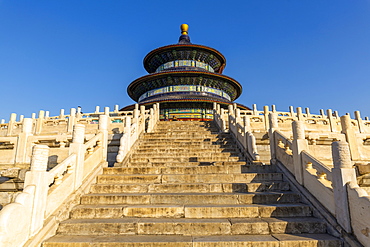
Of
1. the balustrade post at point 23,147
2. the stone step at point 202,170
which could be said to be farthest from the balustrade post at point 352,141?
the balustrade post at point 23,147

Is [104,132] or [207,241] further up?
[104,132]

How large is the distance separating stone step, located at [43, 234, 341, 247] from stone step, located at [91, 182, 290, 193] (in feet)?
6.48

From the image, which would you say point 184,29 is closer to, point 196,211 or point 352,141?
point 352,141

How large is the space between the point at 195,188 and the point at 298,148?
2.95m

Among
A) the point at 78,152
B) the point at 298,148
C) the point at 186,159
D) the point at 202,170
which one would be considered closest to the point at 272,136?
the point at 298,148

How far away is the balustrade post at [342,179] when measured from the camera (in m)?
4.28

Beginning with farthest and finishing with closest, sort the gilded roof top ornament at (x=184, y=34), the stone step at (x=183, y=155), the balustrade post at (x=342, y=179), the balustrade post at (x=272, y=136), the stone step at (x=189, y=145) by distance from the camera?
the gilded roof top ornament at (x=184, y=34) < the stone step at (x=189, y=145) < the stone step at (x=183, y=155) < the balustrade post at (x=272, y=136) < the balustrade post at (x=342, y=179)

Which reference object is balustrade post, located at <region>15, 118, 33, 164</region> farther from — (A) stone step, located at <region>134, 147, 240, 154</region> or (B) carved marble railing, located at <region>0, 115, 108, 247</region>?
(A) stone step, located at <region>134, 147, 240, 154</region>

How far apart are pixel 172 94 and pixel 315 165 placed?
21341mm

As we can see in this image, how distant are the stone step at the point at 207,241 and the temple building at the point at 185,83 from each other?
19722 millimetres

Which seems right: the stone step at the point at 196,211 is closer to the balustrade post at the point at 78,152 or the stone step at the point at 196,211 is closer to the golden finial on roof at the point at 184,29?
the balustrade post at the point at 78,152

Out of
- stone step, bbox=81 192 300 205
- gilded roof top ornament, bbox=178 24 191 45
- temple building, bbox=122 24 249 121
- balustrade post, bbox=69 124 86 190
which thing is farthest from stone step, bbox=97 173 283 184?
gilded roof top ornament, bbox=178 24 191 45

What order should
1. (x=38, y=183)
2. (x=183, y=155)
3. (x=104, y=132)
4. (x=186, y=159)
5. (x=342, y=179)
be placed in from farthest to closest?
(x=183, y=155) → (x=186, y=159) → (x=104, y=132) → (x=38, y=183) → (x=342, y=179)

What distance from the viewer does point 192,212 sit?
203 inches
